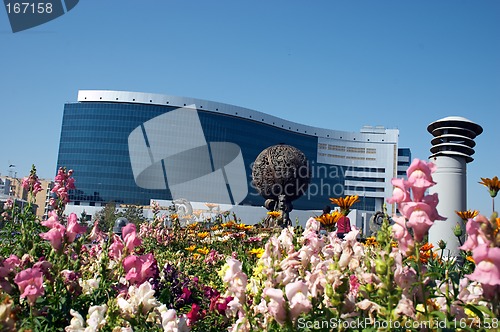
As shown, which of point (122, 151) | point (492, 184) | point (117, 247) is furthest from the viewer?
point (122, 151)

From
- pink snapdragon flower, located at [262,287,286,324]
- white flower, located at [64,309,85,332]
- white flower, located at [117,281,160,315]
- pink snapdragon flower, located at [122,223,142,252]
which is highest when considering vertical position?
pink snapdragon flower, located at [122,223,142,252]

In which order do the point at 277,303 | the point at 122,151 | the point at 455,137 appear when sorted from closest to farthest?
the point at 277,303, the point at 455,137, the point at 122,151

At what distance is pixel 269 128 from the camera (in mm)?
82125

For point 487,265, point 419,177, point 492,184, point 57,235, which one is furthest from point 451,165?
point 57,235

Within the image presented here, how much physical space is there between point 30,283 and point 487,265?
1.95 m

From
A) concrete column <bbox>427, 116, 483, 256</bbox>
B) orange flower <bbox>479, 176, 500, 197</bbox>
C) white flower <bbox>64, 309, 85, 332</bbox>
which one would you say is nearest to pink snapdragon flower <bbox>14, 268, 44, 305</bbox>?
white flower <bbox>64, 309, 85, 332</bbox>

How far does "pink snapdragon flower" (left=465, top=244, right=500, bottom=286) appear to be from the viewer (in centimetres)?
136

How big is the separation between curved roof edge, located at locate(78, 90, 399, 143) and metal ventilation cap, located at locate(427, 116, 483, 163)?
2570 inches

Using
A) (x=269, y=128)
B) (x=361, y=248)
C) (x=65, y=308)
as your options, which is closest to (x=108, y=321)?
(x=65, y=308)

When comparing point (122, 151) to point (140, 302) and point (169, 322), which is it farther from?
point (169, 322)

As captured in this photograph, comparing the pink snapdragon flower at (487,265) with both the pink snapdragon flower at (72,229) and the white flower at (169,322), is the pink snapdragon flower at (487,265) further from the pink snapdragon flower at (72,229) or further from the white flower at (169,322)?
the pink snapdragon flower at (72,229)

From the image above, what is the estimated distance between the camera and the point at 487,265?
1.39 metres

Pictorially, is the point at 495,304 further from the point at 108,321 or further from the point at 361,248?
the point at 108,321

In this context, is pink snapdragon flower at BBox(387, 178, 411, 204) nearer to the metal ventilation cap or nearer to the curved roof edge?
the metal ventilation cap
